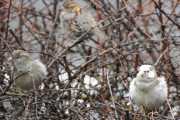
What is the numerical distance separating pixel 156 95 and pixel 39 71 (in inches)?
49.9

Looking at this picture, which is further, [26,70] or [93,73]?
[93,73]

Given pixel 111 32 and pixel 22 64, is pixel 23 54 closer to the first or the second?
pixel 22 64

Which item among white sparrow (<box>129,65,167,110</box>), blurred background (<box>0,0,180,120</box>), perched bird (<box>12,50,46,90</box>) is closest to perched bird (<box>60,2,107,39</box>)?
blurred background (<box>0,0,180,120</box>)

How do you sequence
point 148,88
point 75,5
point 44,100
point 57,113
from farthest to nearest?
point 75,5 < point 148,88 < point 57,113 < point 44,100

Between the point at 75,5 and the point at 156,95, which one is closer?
the point at 156,95

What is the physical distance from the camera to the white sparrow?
365 cm

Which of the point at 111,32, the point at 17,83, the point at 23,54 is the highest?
the point at 111,32

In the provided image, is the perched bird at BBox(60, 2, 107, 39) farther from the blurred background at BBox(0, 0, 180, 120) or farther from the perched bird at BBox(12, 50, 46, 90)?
the perched bird at BBox(12, 50, 46, 90)

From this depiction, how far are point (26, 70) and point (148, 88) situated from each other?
1316mm

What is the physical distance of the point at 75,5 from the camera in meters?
5.64

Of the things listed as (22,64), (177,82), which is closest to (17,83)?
(22,64)

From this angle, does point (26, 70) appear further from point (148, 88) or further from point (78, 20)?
point (78, 20)

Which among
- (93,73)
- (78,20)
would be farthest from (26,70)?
(78,20)

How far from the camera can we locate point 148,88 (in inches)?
144
